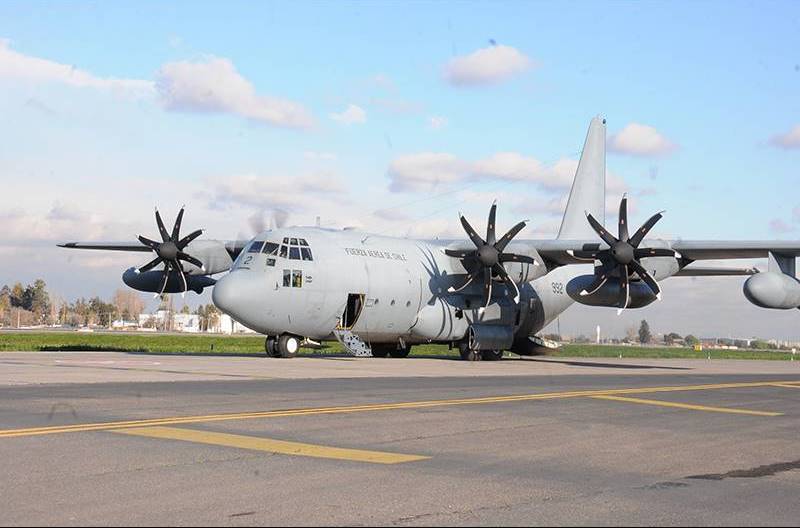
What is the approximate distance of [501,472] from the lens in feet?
32.6

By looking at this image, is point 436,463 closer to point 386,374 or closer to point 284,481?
point 284,481

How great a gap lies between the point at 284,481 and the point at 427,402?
9.27 metres

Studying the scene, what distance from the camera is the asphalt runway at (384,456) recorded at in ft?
25.5

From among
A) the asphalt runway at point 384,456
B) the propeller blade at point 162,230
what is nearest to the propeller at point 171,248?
the propeller blade at point 162,230

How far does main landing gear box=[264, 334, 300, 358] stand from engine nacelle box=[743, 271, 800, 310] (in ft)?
55.3

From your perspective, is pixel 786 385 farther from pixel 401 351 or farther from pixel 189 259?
pixel 189 259

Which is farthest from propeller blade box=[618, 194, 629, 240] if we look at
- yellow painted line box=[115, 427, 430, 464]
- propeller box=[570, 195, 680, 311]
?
yellow painted line box=[115, 427, 430, 464]

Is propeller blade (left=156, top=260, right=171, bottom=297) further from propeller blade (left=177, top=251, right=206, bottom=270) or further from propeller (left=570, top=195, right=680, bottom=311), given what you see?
propeller (left=570, top=195, right=680, bottom=311)

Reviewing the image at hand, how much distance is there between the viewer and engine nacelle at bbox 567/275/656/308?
1492 inches

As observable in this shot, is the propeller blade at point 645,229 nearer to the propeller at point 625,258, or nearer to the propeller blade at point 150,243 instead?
the propeller at point 625,258

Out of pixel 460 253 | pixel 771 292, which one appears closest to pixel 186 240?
pixel 460 253

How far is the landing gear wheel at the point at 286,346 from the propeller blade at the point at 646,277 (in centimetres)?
1355

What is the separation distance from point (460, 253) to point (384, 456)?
3428cm

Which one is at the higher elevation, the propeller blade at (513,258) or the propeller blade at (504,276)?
the propeller blade at (513,258)
